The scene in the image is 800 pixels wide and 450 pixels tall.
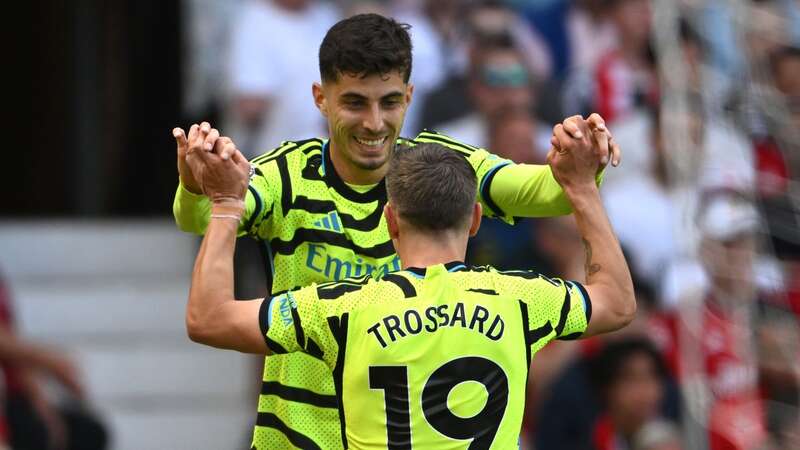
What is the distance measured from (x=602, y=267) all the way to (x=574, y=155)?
0.32 meters

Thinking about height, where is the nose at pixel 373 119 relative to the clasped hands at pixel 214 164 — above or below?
above

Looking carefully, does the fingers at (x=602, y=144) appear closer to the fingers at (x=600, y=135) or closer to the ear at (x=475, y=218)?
the fingers at (x=600, y=135)

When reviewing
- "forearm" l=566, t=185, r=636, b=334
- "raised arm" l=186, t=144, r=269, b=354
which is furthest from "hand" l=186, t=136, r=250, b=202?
"forearm" l=566, t=185, r=636, b=334

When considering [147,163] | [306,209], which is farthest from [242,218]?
[147,163]

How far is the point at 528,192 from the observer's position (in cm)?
468

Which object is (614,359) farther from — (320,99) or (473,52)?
(320,99)

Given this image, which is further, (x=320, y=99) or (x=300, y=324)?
(x=320, y=99)

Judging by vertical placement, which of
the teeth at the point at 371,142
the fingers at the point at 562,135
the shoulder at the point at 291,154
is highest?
the fingers at the point at 562,135

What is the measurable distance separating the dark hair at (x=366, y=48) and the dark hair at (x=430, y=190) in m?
0.49

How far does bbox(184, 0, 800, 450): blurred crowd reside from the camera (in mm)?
8719

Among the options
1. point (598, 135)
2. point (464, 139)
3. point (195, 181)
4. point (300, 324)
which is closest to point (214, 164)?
point (195, 181)

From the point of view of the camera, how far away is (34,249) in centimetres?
1107

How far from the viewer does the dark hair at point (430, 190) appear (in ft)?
13.4

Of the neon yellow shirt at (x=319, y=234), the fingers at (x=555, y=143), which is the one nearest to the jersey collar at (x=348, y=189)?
the neon yellow shirt at (x=319, y=234)
